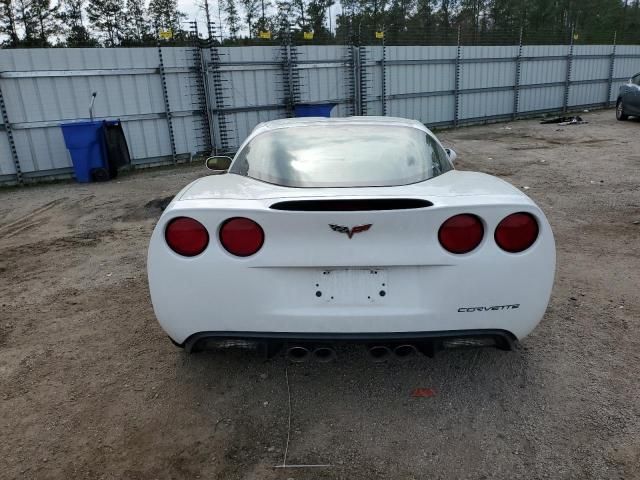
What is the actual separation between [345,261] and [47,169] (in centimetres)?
945

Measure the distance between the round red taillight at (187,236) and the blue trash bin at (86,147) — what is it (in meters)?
7.86

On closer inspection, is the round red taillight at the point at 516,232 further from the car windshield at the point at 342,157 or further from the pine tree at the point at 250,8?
the pine tree at the point at 250,8

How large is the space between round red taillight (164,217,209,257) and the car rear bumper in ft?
1.44

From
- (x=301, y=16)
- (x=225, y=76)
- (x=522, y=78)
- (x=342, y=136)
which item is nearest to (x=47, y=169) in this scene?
(x=225, y=76)

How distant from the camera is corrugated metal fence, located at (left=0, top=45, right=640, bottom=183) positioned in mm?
9508

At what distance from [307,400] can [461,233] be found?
4.06 feet

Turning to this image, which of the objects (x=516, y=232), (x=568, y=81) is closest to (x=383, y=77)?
(x=568, y=81)

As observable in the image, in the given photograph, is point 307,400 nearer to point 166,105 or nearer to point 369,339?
point 369,339

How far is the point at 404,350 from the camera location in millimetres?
2432

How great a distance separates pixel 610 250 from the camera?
16.2 feet

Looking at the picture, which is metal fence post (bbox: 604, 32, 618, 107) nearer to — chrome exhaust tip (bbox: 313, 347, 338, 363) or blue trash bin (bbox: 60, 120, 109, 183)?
blue trash bin (bbox: 60, 120, 109, 183)

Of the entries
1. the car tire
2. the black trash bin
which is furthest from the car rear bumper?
the car tire

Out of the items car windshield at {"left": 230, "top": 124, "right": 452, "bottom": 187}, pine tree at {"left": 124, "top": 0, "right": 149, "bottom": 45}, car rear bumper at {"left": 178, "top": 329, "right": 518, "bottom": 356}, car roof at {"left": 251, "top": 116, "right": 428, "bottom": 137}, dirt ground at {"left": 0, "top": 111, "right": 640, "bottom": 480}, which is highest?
pine tree at {"left": 124, "top": 0, "right": 149, "bottom": 45}

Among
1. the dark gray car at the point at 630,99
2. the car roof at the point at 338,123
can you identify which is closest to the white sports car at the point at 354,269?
the car roof at the point at 338,123
